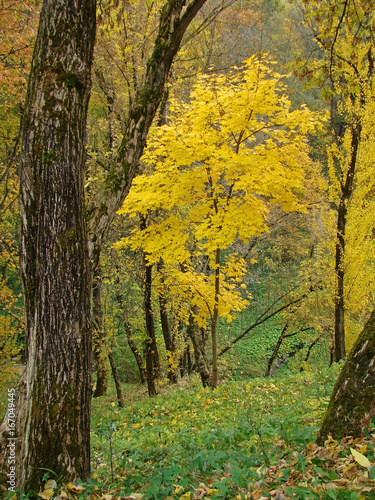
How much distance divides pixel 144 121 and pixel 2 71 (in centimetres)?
488

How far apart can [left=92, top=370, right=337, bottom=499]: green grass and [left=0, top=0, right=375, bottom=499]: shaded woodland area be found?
0.09m

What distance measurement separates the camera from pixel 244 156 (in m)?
6.14

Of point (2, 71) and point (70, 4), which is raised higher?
point (2, 71)

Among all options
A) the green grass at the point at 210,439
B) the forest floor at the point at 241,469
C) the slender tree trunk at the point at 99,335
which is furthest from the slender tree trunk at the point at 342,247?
the slender tree trunk at the point at 99,335

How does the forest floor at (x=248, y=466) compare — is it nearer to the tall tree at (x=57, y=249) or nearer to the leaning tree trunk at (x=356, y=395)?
the leaning tree trunk at (x=356, y=395)

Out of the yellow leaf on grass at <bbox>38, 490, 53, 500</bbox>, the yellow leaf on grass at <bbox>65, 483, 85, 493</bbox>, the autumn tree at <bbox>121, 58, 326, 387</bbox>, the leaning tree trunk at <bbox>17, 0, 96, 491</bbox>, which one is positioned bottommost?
the yellow leaf on grass at <bbox>65, 483, 85, 493</bbox>

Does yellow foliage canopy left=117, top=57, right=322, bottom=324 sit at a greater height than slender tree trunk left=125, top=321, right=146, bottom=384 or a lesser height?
greater

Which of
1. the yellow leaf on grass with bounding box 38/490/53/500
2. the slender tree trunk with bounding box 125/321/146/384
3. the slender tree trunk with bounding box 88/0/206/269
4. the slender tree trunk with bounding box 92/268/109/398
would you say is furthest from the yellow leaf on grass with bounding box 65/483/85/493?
the slender tree trunk with bounding box 125/321/146/384

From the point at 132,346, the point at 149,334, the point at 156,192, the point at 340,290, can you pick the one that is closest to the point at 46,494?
the point at 156,192

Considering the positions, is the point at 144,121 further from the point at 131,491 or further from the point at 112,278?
the point at 112,278

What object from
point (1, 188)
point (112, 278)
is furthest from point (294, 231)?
point (1, 188)

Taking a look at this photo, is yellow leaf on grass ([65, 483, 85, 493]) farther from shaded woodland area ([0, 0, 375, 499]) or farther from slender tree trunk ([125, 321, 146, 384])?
slender tree trunk ([125, 321, 146, 384])

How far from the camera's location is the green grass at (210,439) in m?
2.36

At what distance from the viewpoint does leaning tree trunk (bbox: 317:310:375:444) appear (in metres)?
2.28
